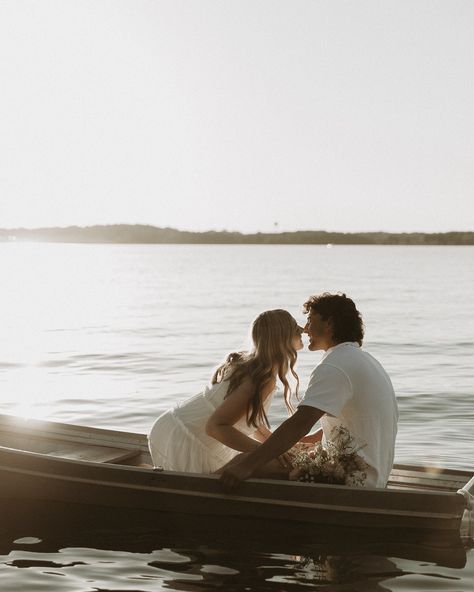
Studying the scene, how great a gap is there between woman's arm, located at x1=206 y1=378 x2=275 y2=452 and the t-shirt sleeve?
Result: 370mm

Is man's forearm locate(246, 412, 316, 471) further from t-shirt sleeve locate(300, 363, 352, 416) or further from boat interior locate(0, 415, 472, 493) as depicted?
boat interior locate(0, 415, 472, 493)

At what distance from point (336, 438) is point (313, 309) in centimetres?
91

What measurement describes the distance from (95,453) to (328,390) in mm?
3212

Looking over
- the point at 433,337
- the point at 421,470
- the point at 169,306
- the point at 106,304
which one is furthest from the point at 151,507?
the point at 106,304

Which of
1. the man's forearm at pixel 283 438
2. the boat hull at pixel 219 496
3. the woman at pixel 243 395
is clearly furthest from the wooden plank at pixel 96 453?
the man's forearm at pixel 283 438

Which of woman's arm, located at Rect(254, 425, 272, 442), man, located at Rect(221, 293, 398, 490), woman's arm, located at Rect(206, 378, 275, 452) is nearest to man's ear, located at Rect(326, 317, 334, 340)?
man, located at Rect(221, 293, 398, 490)

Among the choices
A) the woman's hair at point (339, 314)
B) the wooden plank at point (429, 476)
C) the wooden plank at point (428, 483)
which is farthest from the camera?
the wooden plank at point (429, 476)

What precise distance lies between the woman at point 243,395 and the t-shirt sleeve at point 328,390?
30 cm

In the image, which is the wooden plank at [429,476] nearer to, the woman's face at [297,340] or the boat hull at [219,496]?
the boat hull at [219,496]

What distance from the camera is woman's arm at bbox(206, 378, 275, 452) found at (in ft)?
21.9

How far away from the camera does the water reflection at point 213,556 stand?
265 inches

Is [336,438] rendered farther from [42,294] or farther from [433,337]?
[42,294]

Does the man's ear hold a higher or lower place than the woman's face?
higher

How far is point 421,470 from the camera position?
8180 millimetres
